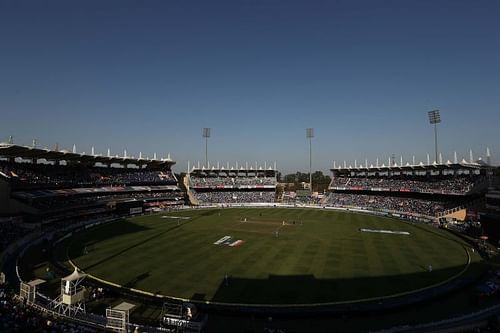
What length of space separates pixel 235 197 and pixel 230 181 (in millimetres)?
8095

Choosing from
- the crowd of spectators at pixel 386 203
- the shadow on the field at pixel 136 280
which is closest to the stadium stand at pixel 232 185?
the crowd of spectators at pixel 386 203

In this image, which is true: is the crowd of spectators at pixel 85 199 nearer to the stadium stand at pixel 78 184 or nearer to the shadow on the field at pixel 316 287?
the stadium stand at pixel 78 184

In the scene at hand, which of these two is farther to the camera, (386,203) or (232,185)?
(232,185)

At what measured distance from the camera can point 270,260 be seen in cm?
3438

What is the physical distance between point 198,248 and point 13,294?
65.5 ft

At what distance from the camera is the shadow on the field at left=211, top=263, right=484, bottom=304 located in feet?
79.6

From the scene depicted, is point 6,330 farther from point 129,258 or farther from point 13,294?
point 129,258

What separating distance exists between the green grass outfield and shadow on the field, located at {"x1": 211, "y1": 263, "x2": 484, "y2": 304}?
0.07 metres

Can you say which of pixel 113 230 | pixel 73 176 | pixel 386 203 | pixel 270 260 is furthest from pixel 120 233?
pixel 386 203

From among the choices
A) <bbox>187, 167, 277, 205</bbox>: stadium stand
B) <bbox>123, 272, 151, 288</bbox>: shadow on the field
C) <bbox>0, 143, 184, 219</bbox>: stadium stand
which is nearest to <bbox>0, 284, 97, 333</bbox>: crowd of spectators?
<bbox>123, 272, 151, 288</bbox>: shadow on the field

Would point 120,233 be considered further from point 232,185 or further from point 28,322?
point 232,185

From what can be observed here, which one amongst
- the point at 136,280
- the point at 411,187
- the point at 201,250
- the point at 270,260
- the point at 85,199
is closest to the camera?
the point at 136,280

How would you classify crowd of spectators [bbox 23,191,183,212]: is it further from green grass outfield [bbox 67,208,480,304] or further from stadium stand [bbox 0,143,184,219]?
green grass outfield [bbox 67,208,480,304]

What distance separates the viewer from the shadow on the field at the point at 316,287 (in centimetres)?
2425
